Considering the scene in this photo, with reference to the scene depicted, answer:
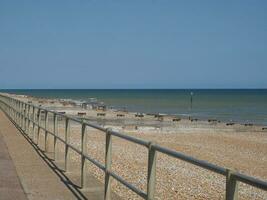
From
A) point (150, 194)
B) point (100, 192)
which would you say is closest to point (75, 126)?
point (100, 192)

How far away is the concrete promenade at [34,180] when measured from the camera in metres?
7.50

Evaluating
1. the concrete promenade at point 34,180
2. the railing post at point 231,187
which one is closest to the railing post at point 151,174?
the railing post at point 231,187

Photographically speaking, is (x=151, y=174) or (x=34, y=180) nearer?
(x=151, y=174)

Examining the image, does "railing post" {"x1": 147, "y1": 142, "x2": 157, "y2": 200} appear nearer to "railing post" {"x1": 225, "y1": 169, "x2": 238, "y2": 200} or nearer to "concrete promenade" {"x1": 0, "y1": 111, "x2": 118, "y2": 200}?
"railing post" {"x1": 225, "y1": 169, "x2": 238, "y2": 200}

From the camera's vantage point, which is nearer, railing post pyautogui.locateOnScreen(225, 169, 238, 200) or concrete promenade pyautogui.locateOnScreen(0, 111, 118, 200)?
railing post pyautogui.locateOnScreen(225, 169, 238, 200)

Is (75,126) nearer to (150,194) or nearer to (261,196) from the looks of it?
(261,196)

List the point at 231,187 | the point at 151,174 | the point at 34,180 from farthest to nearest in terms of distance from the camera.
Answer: the point at 34,180 → the point at 151,174 → the point at 231,187

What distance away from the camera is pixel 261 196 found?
38.1ft

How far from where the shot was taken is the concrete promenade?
295 inches

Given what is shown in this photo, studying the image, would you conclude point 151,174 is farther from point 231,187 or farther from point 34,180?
point 34,180

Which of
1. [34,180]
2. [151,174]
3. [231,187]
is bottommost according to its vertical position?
[34,180]

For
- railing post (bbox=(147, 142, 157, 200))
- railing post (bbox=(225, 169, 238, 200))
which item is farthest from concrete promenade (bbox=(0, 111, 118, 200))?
railing post (bbox=(225, 169, 238, 200))

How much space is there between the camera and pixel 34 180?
8602mm

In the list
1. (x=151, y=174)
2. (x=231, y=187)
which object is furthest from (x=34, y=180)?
(x=231, y=187)
